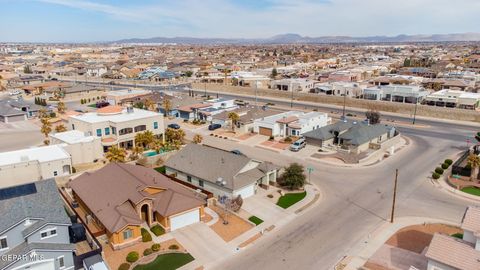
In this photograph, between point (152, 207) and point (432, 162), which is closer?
point (152, 207)

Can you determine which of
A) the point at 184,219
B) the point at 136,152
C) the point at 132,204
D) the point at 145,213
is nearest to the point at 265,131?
the point at 136,152

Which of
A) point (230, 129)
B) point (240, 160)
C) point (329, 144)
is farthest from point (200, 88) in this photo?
point (240, 160)

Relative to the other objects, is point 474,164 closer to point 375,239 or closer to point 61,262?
point 375,239

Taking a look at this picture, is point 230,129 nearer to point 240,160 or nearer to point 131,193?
point 240,160

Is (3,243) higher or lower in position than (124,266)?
higher

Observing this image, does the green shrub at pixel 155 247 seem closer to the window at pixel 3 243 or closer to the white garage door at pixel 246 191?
the window at pixel 3 243

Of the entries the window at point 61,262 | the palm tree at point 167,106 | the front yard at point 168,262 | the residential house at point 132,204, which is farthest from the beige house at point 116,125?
the front yard at point 168,262

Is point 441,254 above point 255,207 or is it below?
above

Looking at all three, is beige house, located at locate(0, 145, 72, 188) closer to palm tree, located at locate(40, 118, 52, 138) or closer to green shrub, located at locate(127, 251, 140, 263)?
palm tree, located at locate(40, 118, 52, 138)
